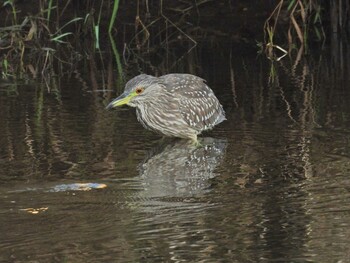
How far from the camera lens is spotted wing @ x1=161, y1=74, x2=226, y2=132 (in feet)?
31.4

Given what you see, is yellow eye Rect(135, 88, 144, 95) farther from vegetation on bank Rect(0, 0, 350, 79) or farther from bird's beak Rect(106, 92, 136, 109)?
vegetation on bank Rect(0, 0, 350, 79)

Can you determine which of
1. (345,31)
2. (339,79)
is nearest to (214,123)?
(339,79)

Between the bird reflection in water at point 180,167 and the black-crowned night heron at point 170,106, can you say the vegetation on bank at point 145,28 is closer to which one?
the black-crowned night heron at point 170,106

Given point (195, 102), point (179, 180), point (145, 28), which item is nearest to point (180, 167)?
point (179, 180)

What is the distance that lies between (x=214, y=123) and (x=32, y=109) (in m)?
2.06

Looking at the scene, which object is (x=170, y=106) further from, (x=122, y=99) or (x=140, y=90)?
(x=122, y=99)

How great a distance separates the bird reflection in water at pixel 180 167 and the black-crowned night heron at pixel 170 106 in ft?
0.46

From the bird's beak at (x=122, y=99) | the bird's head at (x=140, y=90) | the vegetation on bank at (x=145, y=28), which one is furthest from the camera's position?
the vegetation on bank at (x=145, y=28)

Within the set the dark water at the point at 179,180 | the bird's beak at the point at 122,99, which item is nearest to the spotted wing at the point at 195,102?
the dark water at the point at 179,180

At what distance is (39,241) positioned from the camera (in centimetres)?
627

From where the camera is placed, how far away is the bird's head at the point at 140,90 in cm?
932

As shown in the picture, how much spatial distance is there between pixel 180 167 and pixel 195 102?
4.74ft

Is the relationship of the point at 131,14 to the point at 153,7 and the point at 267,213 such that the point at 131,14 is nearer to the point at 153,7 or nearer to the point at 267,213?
the point at 153,7

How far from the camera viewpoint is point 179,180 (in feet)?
26.0
